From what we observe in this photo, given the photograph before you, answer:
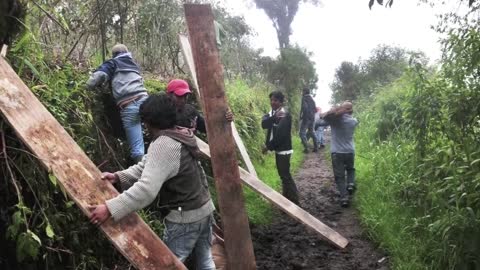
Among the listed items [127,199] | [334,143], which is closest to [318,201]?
[334,143]

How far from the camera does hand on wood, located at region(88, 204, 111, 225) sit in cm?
243

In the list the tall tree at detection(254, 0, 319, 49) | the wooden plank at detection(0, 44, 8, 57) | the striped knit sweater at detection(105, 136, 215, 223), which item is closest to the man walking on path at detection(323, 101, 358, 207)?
the striped knit sweater at detection(105, 136, 215, 223)

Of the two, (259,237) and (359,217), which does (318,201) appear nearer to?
(359,217)

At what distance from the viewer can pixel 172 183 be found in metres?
2.90

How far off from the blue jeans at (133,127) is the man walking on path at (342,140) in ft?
11.0

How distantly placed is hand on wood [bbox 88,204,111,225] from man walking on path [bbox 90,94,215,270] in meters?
0.07

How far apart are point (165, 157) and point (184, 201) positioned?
1.23ft

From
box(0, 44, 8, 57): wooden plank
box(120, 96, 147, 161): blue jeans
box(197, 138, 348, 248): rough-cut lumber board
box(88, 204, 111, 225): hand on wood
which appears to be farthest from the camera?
box(197, 138, 348, 248): rough-cut lumber board

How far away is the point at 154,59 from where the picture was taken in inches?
322

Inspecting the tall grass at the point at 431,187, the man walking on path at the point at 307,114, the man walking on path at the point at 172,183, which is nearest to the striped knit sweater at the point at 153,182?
the man walking on path at the point at 172,183

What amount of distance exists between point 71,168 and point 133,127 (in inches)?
80.1

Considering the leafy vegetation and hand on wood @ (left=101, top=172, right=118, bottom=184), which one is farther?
the leafy vegetation

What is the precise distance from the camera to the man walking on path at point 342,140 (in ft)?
22.3

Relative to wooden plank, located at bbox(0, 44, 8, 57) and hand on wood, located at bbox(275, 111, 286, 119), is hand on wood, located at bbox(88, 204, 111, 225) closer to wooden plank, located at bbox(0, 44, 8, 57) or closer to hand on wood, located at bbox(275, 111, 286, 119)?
wooden plank, located at bbox(0, 44, 8, 57)
